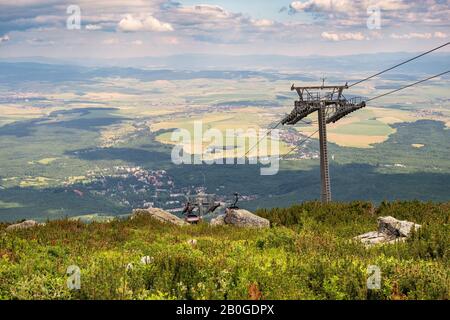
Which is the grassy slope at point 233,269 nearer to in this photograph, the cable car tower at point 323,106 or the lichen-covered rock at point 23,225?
the lichen-covered rock at point 23,225

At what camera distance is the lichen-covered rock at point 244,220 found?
22.8 metres

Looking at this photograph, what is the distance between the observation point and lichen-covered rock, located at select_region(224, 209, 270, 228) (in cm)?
2280

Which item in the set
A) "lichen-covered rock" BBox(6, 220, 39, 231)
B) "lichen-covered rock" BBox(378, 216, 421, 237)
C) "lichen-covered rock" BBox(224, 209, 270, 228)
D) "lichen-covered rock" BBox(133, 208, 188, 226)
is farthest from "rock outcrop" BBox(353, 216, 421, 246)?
"lichen-covered rock" BBox(6, 220, 39, 231)

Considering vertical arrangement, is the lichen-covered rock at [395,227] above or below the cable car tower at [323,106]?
below

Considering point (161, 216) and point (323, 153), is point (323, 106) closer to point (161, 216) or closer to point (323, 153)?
point (323, 153)

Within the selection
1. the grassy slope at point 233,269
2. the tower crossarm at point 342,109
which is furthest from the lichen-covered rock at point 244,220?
the tower crossarm at point 342,109

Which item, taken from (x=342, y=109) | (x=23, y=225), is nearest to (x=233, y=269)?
(x=23, y=225)

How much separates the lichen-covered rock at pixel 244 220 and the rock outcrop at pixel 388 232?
5717 millimetres

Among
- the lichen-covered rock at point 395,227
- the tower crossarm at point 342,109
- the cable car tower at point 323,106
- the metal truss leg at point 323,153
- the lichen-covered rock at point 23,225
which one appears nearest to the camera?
the lichen-covered rock at point 395,227

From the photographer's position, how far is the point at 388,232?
17.4 m

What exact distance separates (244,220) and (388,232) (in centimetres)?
745

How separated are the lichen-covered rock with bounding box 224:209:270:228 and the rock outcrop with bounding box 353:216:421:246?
572 cm

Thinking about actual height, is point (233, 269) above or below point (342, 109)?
below

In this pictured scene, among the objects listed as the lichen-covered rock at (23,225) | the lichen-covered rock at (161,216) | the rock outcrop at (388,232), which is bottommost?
the lichen-covered rock at (161,216)
